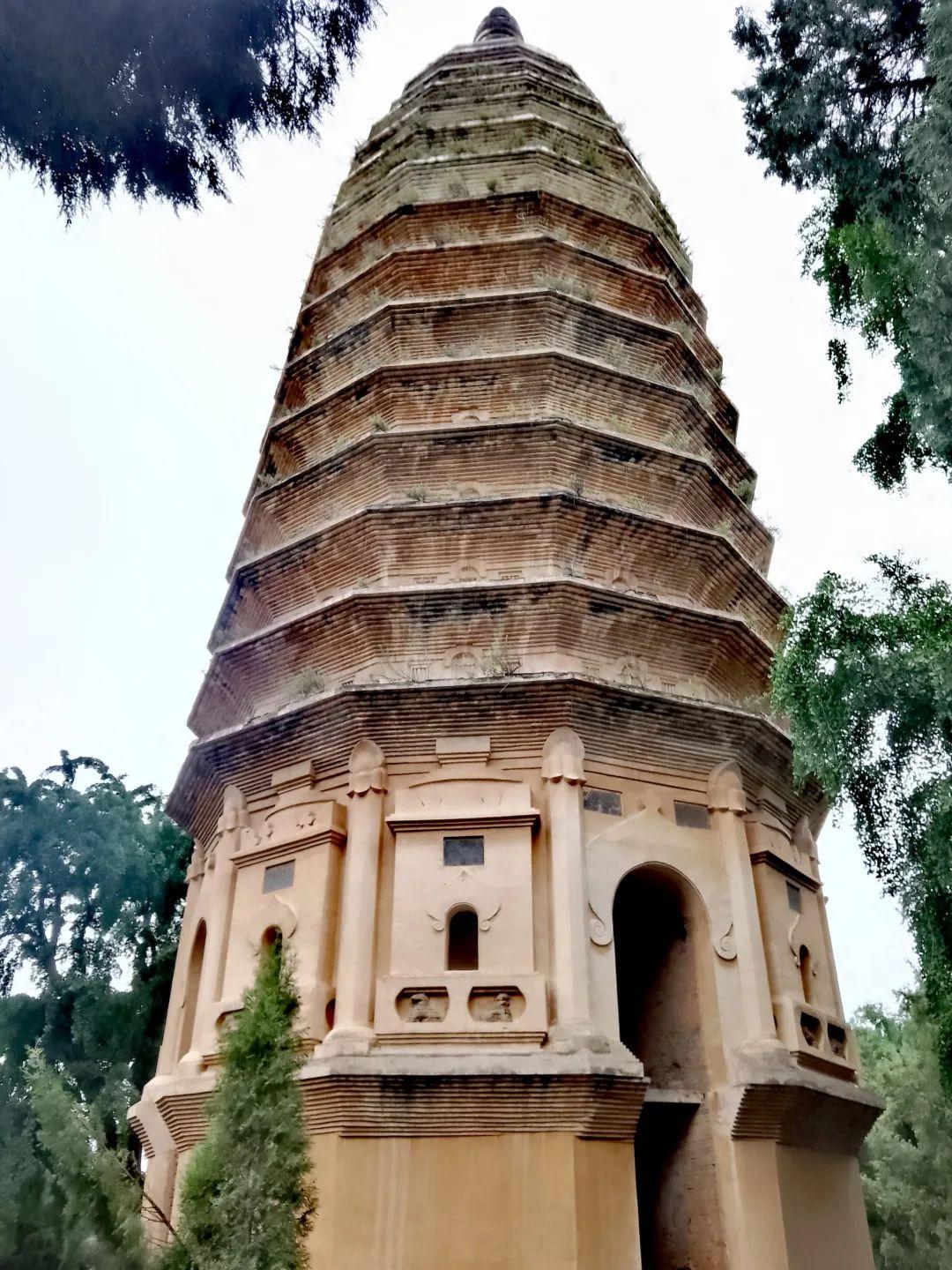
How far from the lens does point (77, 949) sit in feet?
57.2

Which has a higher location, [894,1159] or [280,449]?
[280,449]

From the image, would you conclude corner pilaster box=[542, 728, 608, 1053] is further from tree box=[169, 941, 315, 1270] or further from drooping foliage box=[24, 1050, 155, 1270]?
drooping foliage box=[24, 1050, 155, 1270]

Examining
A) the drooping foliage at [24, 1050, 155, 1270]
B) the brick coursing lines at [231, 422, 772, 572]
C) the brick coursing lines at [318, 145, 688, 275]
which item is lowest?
the drooping foliage at [24, 1050, 155, 1270]

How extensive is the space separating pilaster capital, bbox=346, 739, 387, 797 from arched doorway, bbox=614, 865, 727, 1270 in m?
2.09

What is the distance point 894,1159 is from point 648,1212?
335 inches

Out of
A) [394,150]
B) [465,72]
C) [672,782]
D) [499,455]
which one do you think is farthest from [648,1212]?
[465,72]

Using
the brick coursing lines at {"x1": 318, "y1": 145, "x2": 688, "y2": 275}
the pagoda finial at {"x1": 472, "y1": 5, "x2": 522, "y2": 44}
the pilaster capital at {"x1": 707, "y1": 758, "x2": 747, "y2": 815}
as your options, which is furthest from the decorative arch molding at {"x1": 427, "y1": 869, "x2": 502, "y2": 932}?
the pagoda finial at {"x1": 472, "y1": 5, "x2": 522, "y2": 44}

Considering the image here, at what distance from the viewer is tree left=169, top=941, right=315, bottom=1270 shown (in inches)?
212

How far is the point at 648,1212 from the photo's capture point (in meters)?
8.74

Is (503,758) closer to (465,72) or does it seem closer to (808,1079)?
(808,1079)

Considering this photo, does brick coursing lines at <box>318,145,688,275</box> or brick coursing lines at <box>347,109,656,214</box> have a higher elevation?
brick coursing lines at <box>347,109,656,214</box>

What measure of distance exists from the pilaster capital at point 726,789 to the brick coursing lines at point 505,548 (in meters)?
1.81

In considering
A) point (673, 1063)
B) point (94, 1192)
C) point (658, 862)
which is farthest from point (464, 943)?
point (94, 1192)

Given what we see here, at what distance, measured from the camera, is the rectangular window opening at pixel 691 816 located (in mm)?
9189
